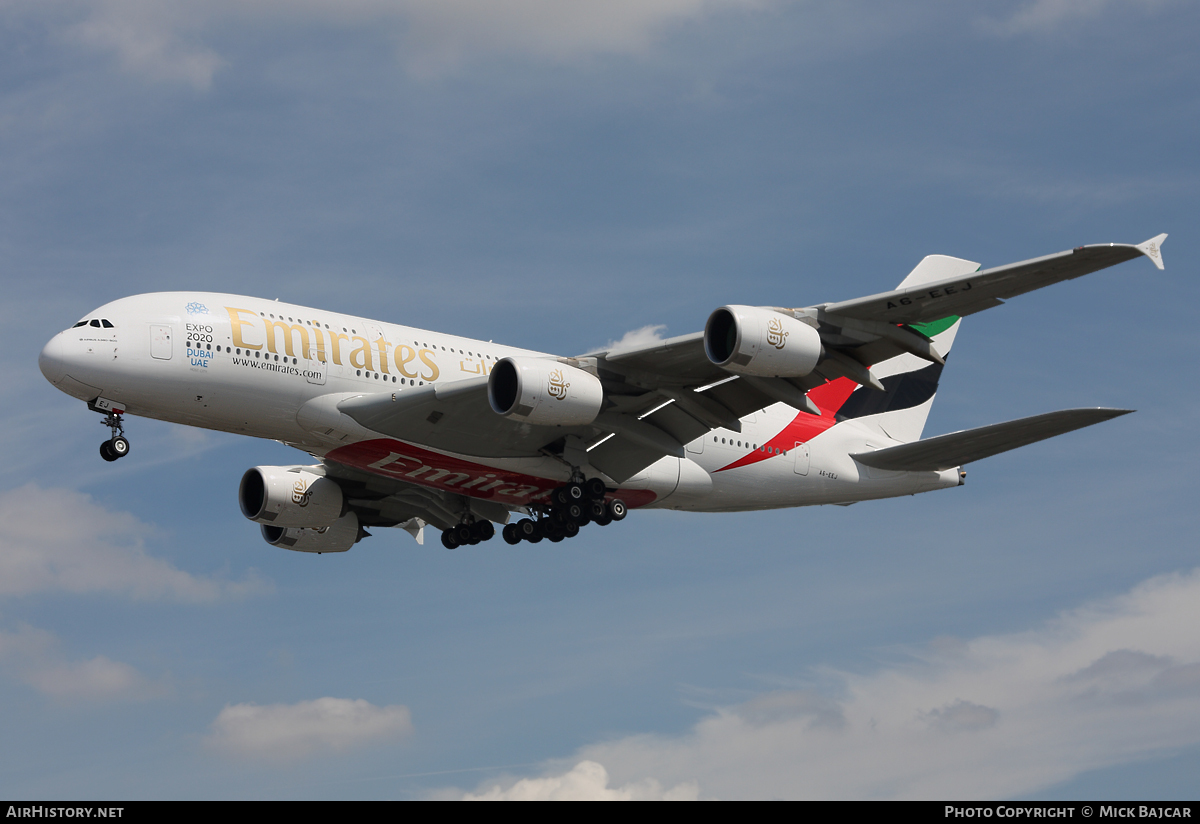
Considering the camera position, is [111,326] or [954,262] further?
[954,262]

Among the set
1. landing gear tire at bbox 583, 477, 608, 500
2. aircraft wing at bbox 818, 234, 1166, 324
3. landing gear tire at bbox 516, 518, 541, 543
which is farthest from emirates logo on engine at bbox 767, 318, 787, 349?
landing gear tire at bbox 516, 518, 541, 543

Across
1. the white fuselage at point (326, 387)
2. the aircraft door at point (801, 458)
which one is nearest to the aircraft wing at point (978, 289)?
the white fuselage at point (326, 387)

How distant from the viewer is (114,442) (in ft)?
91.2

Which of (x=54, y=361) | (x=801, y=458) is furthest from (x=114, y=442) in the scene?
(x=801, y=458)

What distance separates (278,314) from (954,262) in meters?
21.4

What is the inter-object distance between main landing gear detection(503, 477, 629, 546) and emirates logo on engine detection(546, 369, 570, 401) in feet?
13.7

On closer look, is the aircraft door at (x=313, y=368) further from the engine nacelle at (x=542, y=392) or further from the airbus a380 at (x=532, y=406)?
the engine nacelle at (x=542, y=392)

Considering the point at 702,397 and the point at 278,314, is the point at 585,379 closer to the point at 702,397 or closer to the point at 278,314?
the point at 702,397

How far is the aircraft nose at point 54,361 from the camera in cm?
2681

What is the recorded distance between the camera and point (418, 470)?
31359 mm

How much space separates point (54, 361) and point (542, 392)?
10.6 metres
